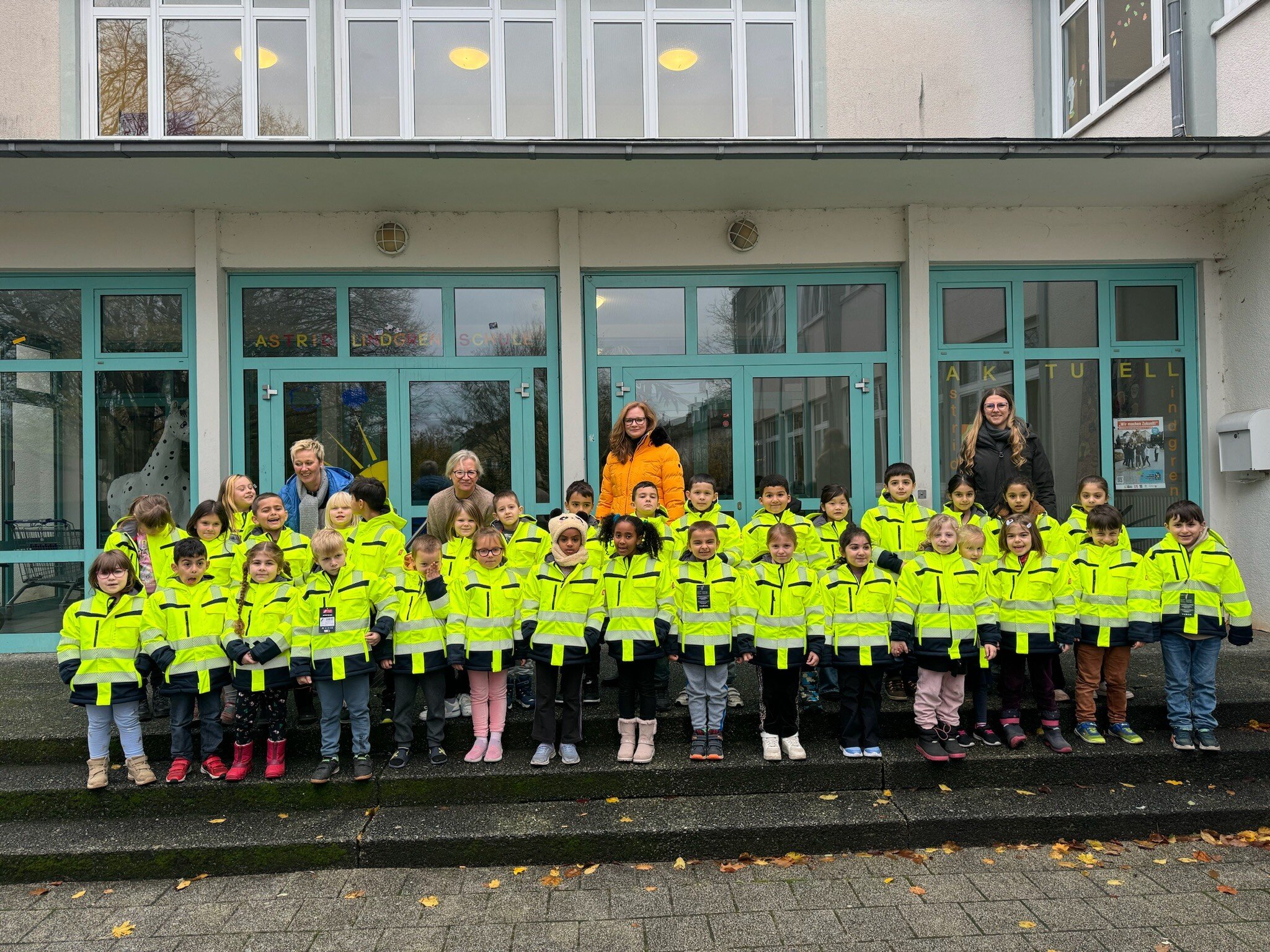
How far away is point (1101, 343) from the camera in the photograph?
7.71 meters

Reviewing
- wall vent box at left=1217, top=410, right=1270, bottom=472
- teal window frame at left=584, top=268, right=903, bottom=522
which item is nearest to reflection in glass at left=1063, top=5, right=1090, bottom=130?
teal window frame at left=584, top=268, right=903, bottom=522

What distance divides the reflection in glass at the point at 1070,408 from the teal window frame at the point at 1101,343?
0.05 meters

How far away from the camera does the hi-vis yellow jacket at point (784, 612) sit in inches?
185

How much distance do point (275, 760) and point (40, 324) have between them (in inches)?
203

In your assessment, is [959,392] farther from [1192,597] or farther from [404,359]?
[404,359]

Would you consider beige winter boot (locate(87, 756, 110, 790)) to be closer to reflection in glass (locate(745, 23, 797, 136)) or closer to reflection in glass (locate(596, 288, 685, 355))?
reflection in glass (locate(596, 288, 685, 355))

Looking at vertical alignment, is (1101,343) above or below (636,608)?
above

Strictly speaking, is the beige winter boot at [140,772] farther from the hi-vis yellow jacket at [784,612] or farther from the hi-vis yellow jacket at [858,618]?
the hi-vis yellow jacket at [858,618]

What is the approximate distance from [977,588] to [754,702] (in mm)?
1542

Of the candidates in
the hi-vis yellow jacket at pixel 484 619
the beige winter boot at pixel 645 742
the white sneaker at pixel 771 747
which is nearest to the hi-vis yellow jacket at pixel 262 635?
the hi-vis yellow jacket at pixel 484 619

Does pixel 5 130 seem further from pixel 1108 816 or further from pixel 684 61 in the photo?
pixel 1108 816

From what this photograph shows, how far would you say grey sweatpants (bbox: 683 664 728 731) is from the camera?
4766 mm

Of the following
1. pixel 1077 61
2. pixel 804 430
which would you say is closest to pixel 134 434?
pixel 804 430

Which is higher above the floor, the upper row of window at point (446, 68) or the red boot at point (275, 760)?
the upper row of window at point (446, 68)
